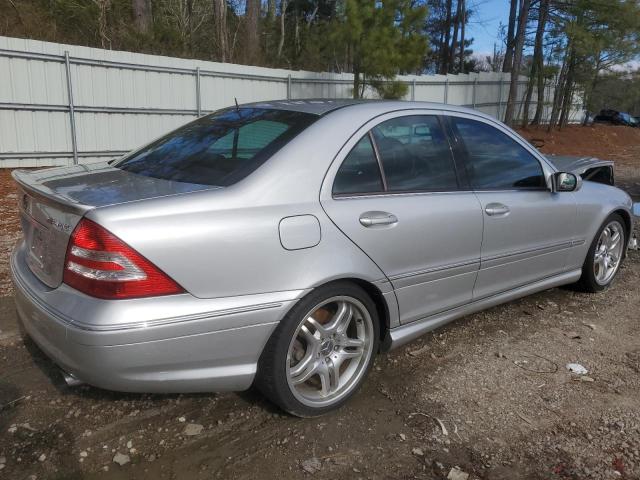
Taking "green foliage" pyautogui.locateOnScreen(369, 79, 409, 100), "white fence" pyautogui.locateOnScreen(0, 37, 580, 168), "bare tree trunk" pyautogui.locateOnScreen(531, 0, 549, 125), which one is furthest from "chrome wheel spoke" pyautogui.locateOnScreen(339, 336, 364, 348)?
"bare tree trunk" pyautogui.locateOnScreen(531, 0, 549, 125)

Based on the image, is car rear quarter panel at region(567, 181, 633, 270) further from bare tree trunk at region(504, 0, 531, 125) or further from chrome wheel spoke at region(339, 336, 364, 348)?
bare tree trunk at region(504, 0, 531, 125)

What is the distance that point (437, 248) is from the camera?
3152 mm

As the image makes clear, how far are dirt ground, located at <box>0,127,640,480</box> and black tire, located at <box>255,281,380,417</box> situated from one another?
120 millimetres

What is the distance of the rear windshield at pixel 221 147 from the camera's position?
8.72ft

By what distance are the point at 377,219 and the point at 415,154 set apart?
24.1 inches

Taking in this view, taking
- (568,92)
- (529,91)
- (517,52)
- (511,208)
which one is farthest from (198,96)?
(568,92)

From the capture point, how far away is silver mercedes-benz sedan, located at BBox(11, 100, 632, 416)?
2240 mm

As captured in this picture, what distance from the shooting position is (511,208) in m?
3.62

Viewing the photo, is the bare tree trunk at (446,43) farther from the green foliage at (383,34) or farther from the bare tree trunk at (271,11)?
the green foliage at (383,34)

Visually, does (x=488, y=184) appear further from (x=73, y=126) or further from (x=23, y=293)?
(x=73, y=126)

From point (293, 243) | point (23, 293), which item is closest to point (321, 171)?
point (293, 243)

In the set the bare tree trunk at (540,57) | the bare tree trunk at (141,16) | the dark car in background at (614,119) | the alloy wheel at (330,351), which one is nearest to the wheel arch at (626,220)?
the alloy wheel at (330,351)

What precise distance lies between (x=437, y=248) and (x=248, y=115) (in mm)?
1337

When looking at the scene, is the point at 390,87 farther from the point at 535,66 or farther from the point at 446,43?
the point at 446,43
